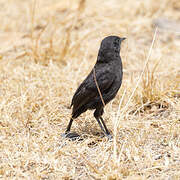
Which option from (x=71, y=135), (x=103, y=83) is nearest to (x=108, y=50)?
(x=103, y=83)

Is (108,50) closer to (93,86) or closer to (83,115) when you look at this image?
(93,86)

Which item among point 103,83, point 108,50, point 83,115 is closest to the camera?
point 103,83

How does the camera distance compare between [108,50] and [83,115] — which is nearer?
[108,50]

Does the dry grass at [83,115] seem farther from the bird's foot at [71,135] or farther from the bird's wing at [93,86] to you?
the bird's wing at [93,86]

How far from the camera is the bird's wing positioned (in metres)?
3.64

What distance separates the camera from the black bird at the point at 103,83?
3.65 metres

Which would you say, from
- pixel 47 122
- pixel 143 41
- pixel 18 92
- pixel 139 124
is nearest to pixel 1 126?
pixel 47 122

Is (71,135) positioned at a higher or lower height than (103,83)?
lower

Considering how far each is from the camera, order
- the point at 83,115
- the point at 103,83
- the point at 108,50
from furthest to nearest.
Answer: the point at 83,115, the point at 108,50, the point at 103,83

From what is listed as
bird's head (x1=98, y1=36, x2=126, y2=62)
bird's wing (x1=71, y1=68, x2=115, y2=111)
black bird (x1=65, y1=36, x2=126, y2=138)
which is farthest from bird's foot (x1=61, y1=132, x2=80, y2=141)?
bird's head (x1=98, y1=36, x2=126, y2=62)

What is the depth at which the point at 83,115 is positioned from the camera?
442 centimetres

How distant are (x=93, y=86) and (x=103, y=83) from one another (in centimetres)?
11

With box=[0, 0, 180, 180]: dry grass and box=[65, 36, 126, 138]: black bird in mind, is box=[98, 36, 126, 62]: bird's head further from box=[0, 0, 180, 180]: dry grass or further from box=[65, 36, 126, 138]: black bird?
box=[0, 0, 180, 180]: dry grass

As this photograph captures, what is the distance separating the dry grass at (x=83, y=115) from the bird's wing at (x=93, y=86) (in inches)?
12.0
